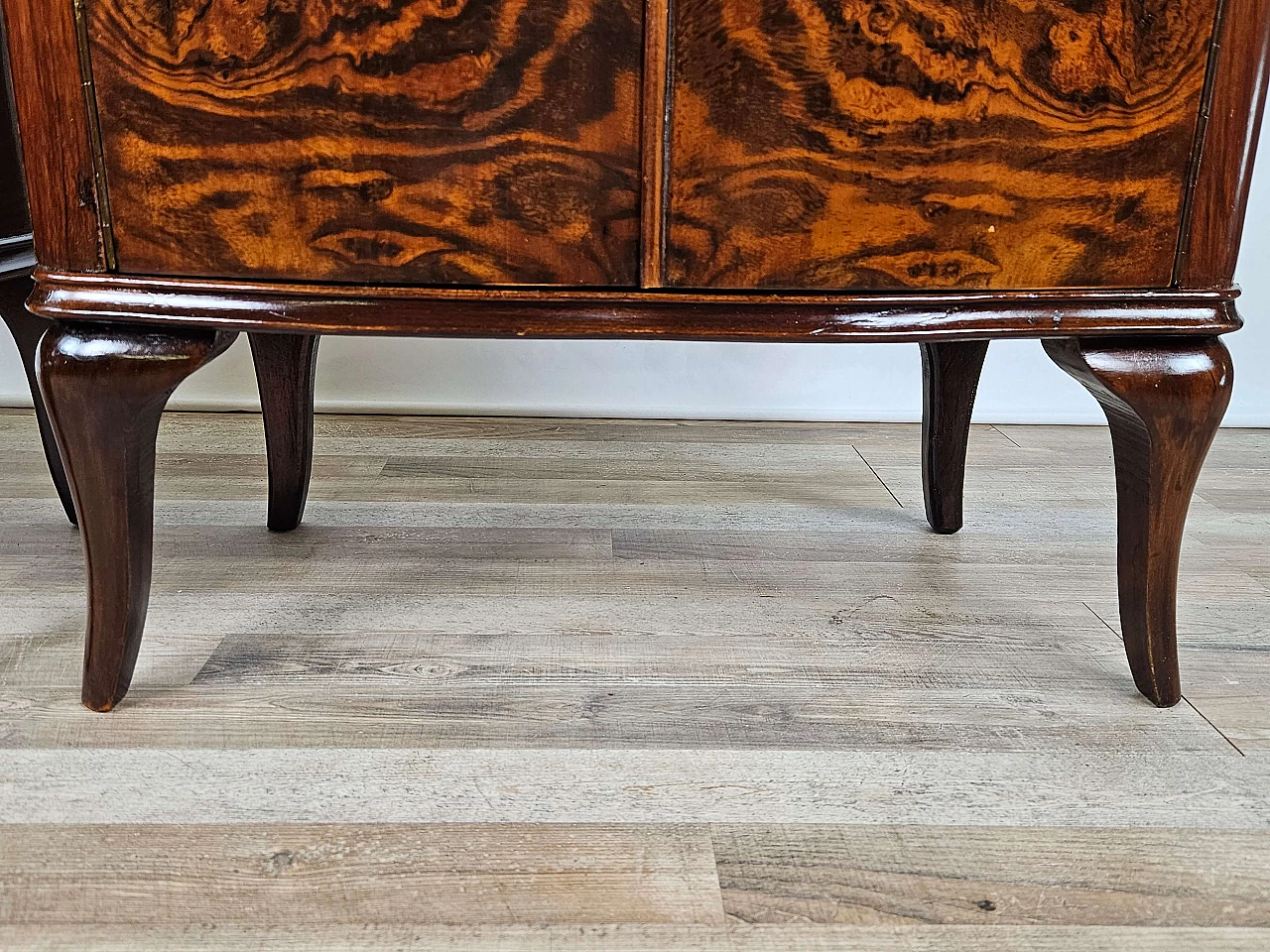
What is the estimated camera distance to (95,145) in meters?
0.70

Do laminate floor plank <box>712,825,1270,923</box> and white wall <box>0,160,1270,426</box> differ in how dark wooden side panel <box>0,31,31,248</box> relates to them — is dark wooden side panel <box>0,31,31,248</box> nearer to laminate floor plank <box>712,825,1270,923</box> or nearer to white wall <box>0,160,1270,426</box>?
white wall <box>0,160,1270,426</box>

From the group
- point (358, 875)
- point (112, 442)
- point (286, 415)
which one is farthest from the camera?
point (286, 415)

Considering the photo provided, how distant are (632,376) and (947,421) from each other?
695 millimetres

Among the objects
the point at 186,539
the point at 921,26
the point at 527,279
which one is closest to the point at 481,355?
the point at 186,539

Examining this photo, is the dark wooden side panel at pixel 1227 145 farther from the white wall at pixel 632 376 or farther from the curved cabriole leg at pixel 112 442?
the white wall at pixel 632 376

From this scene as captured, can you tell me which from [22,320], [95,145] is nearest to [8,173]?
[22,320]

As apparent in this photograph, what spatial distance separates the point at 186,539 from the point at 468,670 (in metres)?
0.48

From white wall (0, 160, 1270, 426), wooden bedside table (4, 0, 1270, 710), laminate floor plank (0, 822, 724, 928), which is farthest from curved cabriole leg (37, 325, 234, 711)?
white wall (0, 160, 1270, 426)

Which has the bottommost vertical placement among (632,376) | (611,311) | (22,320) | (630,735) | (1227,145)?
(632,376)

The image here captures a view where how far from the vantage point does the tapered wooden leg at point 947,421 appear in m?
1.21

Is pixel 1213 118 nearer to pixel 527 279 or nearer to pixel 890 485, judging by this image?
pixel 527 279

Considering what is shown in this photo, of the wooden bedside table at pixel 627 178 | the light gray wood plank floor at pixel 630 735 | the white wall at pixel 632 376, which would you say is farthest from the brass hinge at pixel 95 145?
the white wall at pixel 632 376

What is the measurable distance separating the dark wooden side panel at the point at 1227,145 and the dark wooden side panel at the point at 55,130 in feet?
2.44

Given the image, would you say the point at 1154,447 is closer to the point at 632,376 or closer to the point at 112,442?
the point at 112,442
